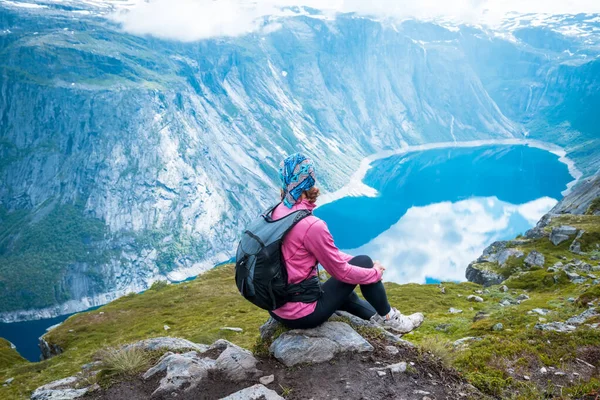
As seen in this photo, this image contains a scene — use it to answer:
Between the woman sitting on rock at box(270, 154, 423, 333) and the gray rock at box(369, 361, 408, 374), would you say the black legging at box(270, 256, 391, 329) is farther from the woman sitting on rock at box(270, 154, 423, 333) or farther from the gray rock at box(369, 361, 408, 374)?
the gray rock at box(369, 361, 408, 374)

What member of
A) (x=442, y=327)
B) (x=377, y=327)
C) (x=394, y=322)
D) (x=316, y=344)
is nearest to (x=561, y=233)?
(x=442, y=327)

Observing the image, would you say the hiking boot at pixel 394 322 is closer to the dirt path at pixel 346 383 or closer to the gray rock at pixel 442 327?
the dirt path at pixel 346 383

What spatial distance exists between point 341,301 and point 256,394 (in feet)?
9.45

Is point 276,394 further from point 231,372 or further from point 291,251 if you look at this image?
point 291,251

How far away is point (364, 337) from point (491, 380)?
9.66ft

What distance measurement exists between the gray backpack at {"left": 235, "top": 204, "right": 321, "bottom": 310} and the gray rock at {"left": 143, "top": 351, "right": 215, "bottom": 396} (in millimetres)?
2355

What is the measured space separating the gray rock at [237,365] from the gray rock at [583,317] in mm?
10808

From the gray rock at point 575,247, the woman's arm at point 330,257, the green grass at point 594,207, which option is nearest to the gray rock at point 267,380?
the woman's arm at point 330,257

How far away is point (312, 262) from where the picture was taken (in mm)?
8516

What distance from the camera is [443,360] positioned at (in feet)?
29.4

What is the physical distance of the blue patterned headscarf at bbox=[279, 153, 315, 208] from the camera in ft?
27.9

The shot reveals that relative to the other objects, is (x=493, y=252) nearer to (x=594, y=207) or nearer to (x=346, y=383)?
(x=594, y=207)

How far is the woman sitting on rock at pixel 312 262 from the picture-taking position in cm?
815

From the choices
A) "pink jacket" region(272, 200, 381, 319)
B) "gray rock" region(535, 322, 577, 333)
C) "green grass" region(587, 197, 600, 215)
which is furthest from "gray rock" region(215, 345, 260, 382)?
"green grass" region(587, 197, 600, 215)
